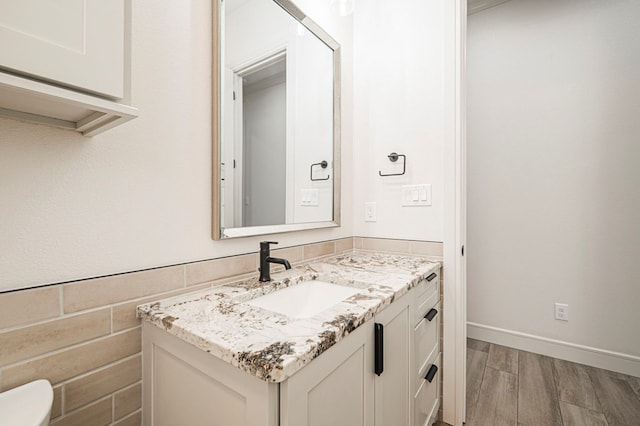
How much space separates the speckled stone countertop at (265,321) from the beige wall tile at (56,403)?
0.23 meters

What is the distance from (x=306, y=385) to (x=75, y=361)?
0.63 m

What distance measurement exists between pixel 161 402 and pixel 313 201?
111 cm

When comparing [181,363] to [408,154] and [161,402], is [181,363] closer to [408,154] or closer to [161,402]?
[161,402]

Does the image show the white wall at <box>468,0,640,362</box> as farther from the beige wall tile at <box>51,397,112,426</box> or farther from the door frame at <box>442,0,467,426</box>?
the beige wall tile at <box>51,397,112,426</box>

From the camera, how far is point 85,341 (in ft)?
2.62

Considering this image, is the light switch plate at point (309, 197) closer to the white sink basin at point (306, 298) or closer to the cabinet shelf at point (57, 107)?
the white sink basin at point (306, 298)

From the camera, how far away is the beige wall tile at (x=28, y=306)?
68cm

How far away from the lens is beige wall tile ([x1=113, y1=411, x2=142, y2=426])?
88cm

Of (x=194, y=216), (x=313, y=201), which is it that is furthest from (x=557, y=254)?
(x=194, y=216)

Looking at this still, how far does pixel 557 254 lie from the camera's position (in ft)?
7.50

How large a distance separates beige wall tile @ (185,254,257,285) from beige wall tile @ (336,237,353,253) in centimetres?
69

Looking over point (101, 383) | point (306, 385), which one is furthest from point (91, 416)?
point (306, 385)

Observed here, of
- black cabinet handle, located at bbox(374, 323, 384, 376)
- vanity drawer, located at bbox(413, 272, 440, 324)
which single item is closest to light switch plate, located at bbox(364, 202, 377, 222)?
vanity drawer, located at bbox(413, 272, 440, 324)

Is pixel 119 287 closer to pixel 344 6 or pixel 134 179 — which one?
pixel 134 179
